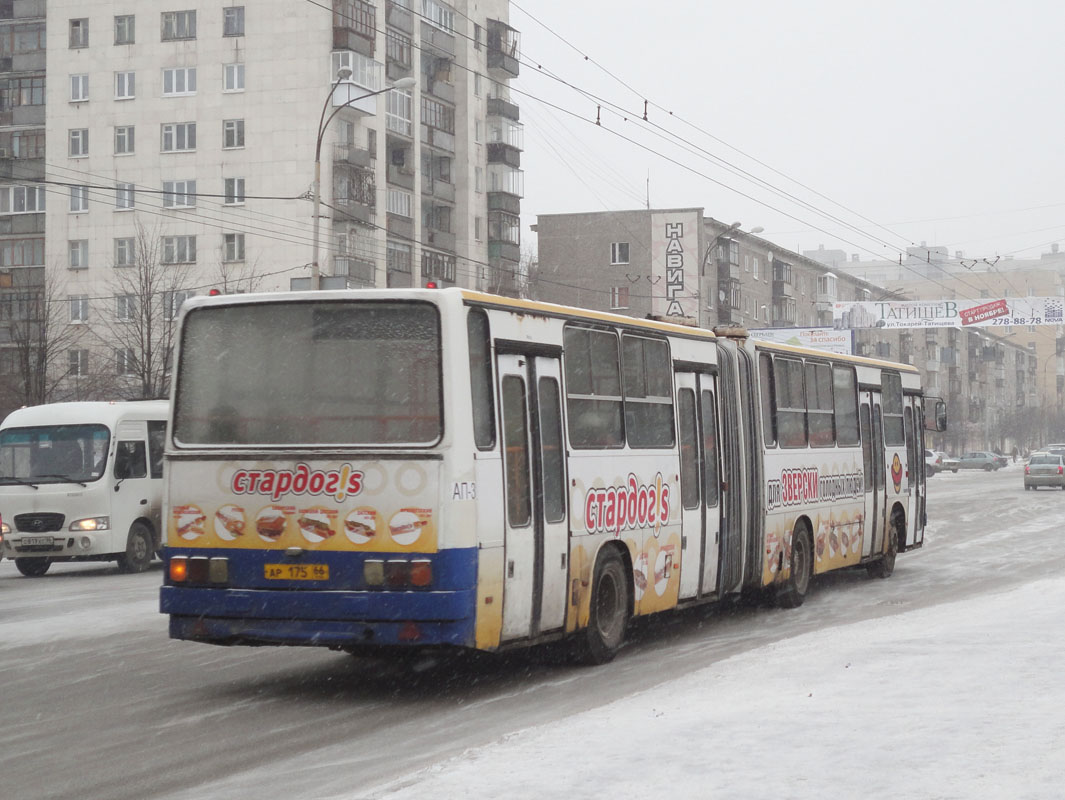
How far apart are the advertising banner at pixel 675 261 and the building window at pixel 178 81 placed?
31533 millimetres

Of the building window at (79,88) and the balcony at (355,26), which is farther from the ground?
the balcony at (355,26)

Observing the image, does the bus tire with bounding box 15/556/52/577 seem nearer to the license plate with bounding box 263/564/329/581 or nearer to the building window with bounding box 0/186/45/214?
the license plate with bounding box 263/564/329/581

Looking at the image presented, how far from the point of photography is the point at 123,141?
67.1 metres

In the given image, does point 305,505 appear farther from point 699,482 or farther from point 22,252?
point 22,252

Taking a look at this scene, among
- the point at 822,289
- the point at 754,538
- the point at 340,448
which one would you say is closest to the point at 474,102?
the point at 822,289

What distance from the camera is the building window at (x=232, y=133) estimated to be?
64812mm

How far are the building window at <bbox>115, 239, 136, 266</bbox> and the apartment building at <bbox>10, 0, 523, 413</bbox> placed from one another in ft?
0.29

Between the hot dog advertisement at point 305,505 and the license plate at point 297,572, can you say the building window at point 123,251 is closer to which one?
the hot dog advertisement at point 305,505

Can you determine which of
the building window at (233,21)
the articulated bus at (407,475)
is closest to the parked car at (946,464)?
the building window at (233,21)

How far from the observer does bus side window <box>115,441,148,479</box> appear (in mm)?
22703

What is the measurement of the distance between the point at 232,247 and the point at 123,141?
7.43 metres

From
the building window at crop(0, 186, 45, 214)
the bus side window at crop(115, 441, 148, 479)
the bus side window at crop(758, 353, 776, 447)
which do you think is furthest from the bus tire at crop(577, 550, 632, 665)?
the building window at crop(0, 186, 45, 214)

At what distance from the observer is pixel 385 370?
33.7 feet

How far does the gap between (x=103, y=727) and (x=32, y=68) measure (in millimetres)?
67380
